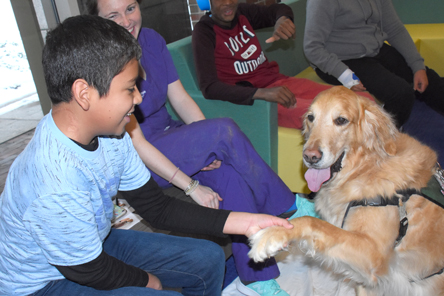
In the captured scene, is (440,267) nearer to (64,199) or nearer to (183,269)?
(183,269)

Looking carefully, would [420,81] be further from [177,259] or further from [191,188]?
[177,259]

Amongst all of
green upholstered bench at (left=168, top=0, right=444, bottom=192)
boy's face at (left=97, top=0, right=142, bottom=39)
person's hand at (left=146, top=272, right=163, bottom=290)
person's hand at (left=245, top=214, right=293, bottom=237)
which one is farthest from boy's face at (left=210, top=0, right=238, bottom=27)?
person's hand at (left=146, top=272, right=163, bottom=290)

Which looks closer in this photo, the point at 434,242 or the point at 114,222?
the point at 434,242

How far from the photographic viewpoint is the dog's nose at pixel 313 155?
1458 mm

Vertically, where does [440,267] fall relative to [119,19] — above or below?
below

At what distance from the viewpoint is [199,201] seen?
60.6 inches

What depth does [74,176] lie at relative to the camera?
941 millimetres

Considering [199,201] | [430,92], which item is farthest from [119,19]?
[430,92]

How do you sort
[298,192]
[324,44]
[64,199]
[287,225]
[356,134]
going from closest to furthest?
1. [64,199]
2. [287,225]
3. [356,134]
4. [298,192]
5. [324,44]

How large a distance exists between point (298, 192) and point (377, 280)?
113 centimetres

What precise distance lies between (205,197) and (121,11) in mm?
893

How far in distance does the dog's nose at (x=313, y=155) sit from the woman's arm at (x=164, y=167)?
0.43m

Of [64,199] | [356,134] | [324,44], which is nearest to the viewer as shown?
[64,199]

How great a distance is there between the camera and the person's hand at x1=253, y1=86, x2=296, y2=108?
2.11 metres
